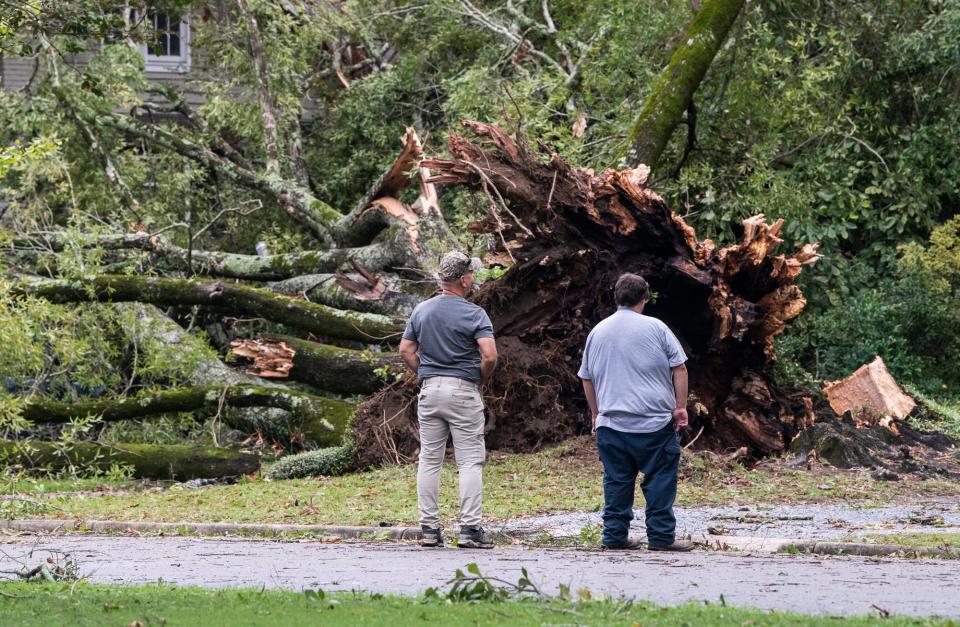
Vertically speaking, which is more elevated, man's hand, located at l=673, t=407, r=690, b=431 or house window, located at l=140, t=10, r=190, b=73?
house window, located at l=140, t=10, r=190, b=73

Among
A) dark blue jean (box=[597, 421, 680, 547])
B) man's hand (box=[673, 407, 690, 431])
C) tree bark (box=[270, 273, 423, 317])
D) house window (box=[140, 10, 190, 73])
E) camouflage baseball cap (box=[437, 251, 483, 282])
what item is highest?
house window (box=[140, 10, 190, 73])

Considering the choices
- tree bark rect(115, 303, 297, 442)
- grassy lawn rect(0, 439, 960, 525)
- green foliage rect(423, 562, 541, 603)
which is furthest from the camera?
tree bark rect(115, 303, 297, 442)

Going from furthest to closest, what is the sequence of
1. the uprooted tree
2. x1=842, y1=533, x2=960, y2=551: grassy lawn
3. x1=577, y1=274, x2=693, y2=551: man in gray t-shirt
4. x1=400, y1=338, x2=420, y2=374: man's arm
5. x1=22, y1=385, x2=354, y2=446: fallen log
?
x1=22, y1=385, x2=354, y2=446: fallen log, the uprooted tree, x1=400, y1=338, x2=420, y2=374: man's arm, x1=577, y1=274, x2=693, y2=551: man in gray t-shirt, x1=842, y1=533, x2=960, y2=551: grassy lawn

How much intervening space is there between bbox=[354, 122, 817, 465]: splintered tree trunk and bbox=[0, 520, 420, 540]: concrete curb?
13.2ft

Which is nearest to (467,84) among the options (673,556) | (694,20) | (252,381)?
(694,20)

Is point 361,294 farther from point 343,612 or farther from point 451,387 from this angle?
point 343,612

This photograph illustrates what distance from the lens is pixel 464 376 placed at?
325 inches

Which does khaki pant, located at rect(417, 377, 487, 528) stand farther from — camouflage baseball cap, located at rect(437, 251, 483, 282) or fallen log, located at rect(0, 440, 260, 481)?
fallen log, located at rect(0, 440, 260, 481)

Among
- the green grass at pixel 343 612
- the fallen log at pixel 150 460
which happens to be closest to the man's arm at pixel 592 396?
the green grass at pixel 343 612

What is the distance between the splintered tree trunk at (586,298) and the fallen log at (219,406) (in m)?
1.16

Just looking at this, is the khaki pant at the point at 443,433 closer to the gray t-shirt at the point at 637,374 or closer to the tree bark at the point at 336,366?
the gray t-shirt at the point at 637,374

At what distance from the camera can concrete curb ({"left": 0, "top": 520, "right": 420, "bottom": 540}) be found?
29.1 feet

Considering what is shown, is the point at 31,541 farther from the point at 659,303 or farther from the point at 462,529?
the point at 659,303

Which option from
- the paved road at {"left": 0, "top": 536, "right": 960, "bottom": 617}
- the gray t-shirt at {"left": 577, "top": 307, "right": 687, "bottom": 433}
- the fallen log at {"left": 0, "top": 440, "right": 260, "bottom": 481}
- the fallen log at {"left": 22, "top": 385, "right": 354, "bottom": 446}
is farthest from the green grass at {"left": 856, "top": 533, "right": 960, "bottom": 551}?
the fallen log at {"left": 0, "top": 440, "right": 260, "bottom": 481}
